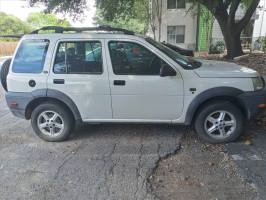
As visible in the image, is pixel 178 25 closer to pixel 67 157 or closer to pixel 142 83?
pixel 142 83

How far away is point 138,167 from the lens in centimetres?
411

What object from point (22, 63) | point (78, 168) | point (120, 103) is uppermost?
point (22, 63)

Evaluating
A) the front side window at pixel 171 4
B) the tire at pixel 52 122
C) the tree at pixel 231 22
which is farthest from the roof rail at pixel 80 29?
the front side window at pixel 171 4

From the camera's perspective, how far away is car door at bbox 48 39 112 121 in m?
4.78

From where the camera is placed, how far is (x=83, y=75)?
4.81m

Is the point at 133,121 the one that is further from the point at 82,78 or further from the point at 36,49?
the point at 36,49

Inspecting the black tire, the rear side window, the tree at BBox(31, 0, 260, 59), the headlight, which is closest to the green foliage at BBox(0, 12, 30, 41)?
the tree at BBox(31, 0, 260, 59)

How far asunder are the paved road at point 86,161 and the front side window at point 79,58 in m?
1.28

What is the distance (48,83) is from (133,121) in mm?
1588

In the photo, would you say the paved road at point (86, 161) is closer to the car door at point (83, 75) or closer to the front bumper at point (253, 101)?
the car door at point (83, 75)

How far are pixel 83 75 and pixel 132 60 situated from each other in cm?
86

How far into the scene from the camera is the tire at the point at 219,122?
4.67m

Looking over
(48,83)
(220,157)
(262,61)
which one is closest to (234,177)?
(220,157)

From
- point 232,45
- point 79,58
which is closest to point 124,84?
point 79,58
